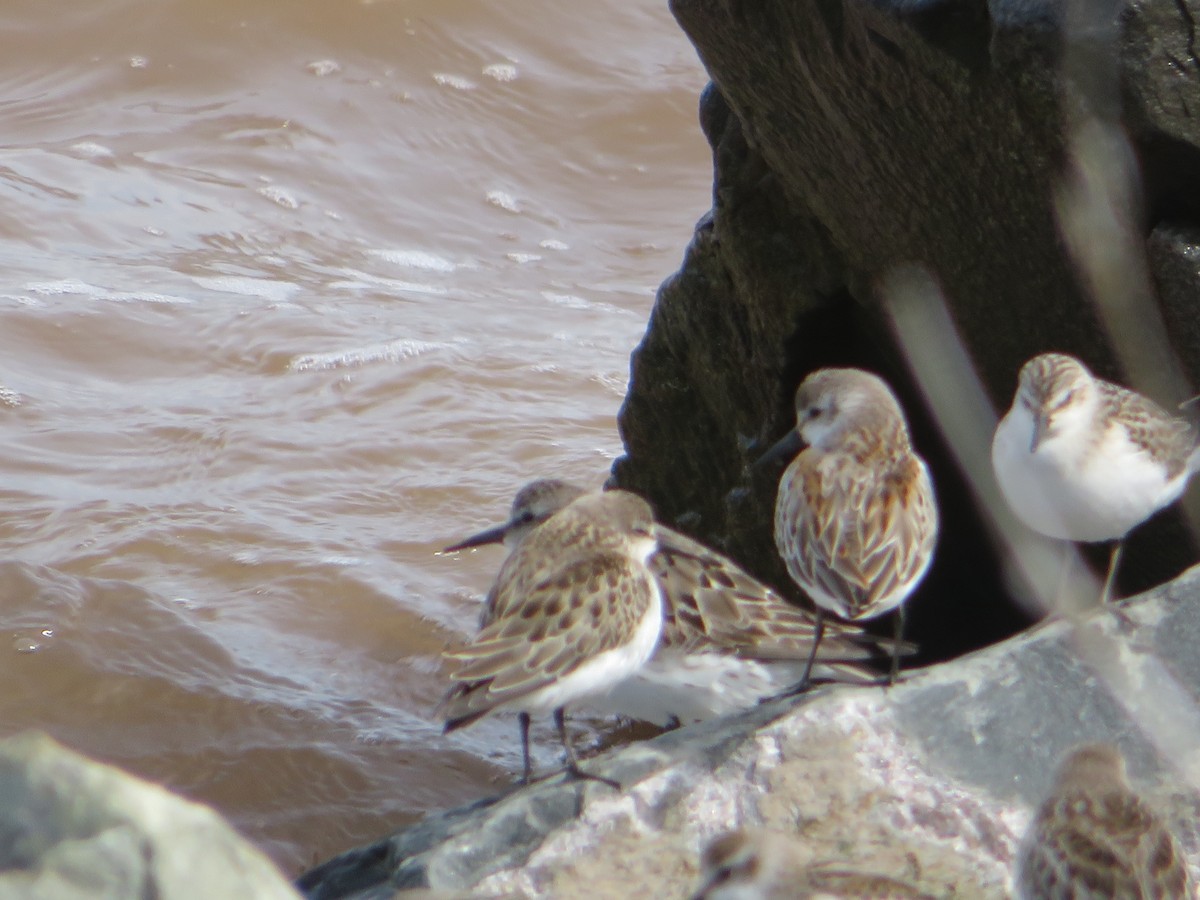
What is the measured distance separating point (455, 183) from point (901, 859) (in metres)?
8.56

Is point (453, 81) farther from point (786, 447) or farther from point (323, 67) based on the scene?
point (786, 447)

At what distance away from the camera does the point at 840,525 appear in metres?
3.87

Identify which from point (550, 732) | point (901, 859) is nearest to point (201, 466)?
point (550, 732)

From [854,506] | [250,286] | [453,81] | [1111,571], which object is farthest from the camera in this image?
[453,81]

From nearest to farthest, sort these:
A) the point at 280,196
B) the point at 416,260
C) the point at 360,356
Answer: the point at 360,356 → the point at 416,260 → the point at 280,196

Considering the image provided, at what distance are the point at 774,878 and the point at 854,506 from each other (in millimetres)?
1213

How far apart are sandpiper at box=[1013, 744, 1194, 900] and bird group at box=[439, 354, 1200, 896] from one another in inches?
28.8

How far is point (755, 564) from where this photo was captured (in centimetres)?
556

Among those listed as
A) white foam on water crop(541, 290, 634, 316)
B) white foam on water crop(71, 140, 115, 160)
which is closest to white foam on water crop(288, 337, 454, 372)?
white foam on water crop(541, 290, 634, 316)

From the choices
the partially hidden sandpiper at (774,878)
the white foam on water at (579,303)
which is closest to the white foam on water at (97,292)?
the white foam on water at (579,303)

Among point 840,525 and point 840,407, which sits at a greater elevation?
point 840,407

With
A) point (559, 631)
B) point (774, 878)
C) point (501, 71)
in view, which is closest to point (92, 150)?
point (501, 71)

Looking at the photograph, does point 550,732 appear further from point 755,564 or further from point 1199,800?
point 1199,800

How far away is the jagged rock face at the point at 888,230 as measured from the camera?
12.2 ft
